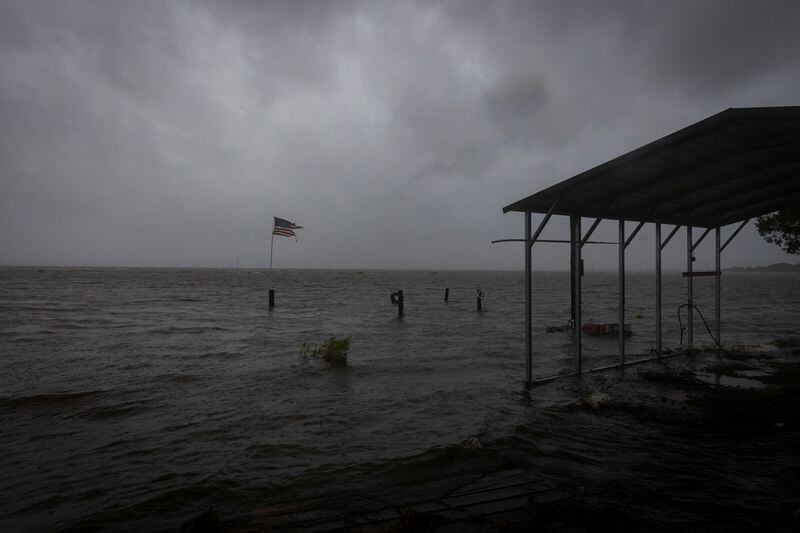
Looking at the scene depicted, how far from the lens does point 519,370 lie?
37.5ft

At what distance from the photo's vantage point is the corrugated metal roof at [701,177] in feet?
18.7

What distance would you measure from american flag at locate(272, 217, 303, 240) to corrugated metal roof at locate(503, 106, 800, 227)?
29715 millimetres

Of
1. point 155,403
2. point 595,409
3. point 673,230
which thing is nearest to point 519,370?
point 595,409

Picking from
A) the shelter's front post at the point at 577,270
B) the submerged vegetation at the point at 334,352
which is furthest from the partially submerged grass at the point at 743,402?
the submerged vegetation at the point at 334,352

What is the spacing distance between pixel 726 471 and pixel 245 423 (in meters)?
6.87

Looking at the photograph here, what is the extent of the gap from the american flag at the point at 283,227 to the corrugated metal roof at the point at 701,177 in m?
29.7

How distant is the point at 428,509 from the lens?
13.9ft

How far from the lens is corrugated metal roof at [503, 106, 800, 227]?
18.7 ft

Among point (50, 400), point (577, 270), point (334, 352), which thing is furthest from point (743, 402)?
point (50, 400)

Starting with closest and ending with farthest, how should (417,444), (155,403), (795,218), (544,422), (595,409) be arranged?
(417,444)
(544,422)
(595,409)
(155,403)
(795,218)

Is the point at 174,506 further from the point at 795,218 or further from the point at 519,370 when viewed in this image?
the point at 795,218

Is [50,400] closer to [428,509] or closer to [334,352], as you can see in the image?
[334,352]

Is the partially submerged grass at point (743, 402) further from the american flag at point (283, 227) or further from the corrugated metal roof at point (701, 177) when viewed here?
the american flag at point (283, 227)

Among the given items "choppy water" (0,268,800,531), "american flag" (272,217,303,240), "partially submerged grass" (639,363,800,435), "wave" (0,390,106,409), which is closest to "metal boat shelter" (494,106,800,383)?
"partially submerged grass" (639,363,800,435)
